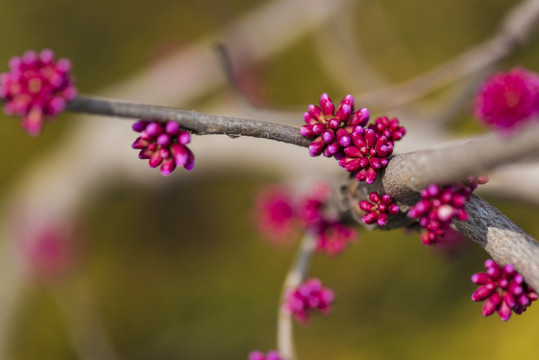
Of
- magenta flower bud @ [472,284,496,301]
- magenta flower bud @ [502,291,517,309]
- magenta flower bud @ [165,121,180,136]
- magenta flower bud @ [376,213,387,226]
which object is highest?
magenta flower bud @ [165,121,180,136]

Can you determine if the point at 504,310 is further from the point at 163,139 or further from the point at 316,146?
the point at 163,139

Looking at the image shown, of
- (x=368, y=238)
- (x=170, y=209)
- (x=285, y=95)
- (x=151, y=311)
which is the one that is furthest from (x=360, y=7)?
(x=151, y=311)

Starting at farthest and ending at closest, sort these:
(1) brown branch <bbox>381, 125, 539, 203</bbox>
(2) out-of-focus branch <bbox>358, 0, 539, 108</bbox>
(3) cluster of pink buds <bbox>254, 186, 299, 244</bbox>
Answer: (3) cluster of pink buds <bbox>254, 186, 299, 244</bbox>, (2) out-of-focus branch <bbox>358, 0, 539, 108</bbox>, (1) brown branch <bbox>381, 125, 539, 203</bbox>

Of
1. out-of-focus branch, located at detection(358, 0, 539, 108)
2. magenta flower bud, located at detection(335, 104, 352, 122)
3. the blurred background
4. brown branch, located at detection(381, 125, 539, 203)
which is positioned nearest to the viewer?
brown branch, located at detection(381, 125, 539, 203)

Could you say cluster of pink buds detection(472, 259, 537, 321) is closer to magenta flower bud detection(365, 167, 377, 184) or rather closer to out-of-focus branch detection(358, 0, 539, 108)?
magenta flower bud detection(365, 167, 377, 184)

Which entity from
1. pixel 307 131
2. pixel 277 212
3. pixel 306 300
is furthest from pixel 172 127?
pixel 277 212

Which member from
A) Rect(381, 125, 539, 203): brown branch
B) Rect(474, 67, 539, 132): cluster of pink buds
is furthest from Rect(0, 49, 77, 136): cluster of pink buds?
Rect(474, 67, 539, 132): cluster of pink buds
